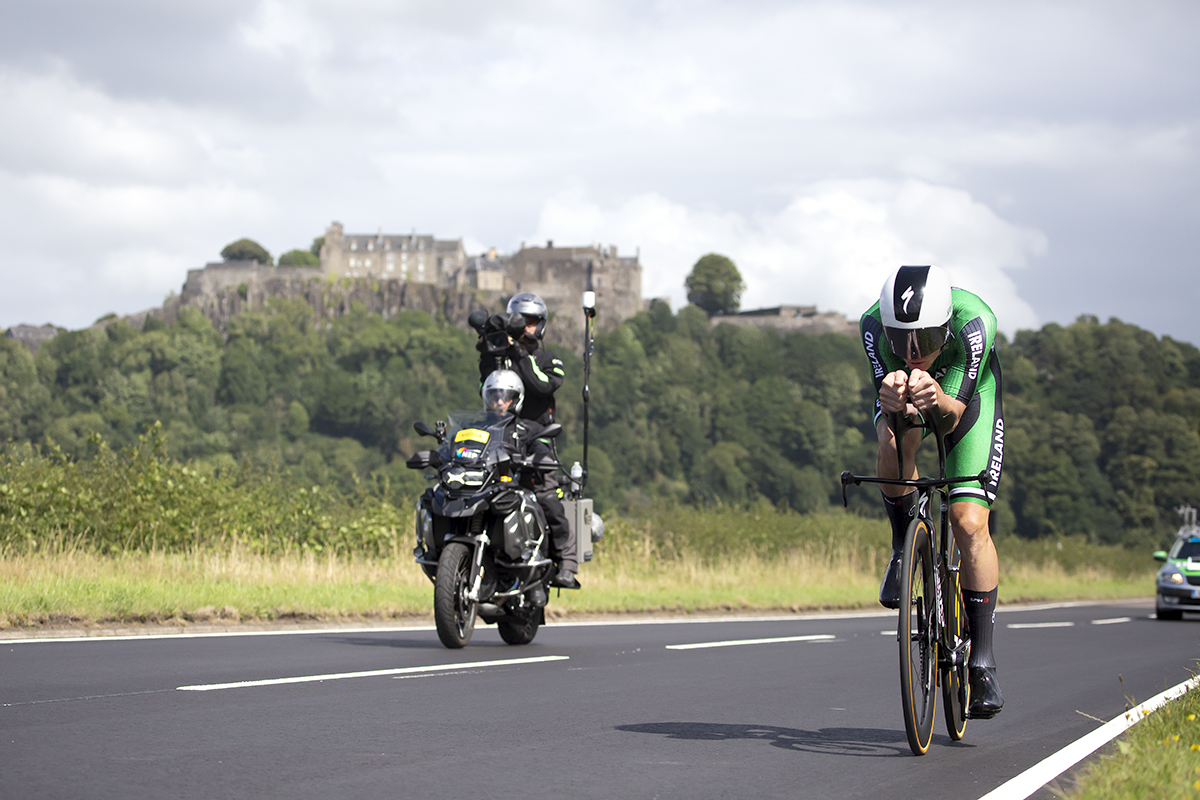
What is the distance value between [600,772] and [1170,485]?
4026 inches

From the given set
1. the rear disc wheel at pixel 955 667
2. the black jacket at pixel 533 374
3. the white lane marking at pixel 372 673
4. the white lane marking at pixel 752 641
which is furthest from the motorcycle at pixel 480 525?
the rear disc wheel at pixel 955 667

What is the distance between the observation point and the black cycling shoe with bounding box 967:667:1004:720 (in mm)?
5508

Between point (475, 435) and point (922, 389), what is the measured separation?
446 cm

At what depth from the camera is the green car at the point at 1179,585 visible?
794 inches

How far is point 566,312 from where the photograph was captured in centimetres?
17312

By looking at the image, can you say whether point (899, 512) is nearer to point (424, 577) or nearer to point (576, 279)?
point (424, 577)

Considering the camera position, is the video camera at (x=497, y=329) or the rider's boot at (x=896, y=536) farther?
the video camera at (x=497, y=329)

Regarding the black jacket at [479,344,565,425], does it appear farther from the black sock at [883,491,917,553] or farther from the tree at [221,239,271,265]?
the tree at [221,239,271,265]

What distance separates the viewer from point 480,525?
9.13m

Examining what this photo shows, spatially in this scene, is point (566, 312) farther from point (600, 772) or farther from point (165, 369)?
point (600, 772)

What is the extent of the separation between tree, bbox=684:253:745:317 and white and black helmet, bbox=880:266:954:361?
595ft

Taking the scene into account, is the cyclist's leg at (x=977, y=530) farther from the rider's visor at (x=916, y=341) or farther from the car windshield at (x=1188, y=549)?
the car windshield at (x=1188, y=549)

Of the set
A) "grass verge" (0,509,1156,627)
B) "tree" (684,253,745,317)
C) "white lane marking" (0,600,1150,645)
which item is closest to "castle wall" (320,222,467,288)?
"tree" (684,253,745,317)


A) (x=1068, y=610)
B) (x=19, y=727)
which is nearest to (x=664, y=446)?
(x=1068, y=610)
